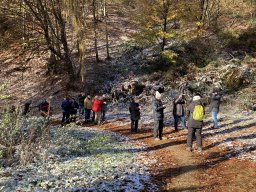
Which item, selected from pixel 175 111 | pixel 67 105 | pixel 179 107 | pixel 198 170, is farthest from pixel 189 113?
pixel 67 105

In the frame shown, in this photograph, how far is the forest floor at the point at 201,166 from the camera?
793 cm

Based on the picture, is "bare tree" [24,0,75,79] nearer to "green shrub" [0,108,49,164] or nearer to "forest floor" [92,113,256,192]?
"forest floor" [92,113,256,192]

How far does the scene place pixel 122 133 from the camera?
1561cm

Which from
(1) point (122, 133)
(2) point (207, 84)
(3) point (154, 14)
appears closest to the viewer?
(1) point (122, 133)

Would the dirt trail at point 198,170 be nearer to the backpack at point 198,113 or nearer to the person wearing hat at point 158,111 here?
the person wearing hat at point 158,111

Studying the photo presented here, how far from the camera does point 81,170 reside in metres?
8.59

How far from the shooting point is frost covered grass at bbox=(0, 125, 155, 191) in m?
7.39

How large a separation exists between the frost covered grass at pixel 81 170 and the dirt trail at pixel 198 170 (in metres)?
0.52

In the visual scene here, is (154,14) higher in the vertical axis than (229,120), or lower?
higher

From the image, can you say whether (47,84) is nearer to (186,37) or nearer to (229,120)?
(186,37)

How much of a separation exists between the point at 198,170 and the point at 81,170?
11.0 ft

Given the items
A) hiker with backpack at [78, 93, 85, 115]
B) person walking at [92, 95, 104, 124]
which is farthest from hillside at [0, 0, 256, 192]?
hiker with backpack at [78, 93, 85, 115]

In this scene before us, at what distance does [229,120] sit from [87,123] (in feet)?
27.4

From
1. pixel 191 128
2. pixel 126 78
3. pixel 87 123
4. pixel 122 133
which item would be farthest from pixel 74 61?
pixel 191 128
